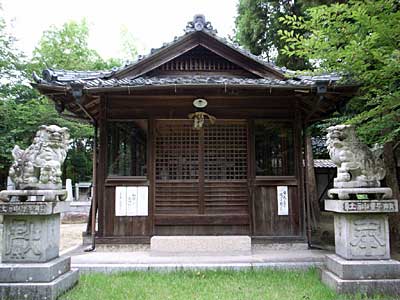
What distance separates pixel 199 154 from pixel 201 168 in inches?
13.1

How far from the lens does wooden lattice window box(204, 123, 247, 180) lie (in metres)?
8.13

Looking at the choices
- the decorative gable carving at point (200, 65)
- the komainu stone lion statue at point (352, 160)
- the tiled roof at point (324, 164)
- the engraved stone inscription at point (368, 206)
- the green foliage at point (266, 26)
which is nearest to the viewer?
the engraved stone inscription at point (368, 206)

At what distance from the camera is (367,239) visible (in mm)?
5027

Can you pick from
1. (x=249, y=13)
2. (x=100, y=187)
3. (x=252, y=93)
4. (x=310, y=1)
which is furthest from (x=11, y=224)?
(x=249, y=13)

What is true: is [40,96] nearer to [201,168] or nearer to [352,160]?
[201,168]

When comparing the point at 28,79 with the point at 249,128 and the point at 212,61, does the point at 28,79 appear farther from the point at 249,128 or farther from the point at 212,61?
the point at 249,128

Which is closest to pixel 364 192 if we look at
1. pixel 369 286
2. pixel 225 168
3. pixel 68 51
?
pixel 369 286

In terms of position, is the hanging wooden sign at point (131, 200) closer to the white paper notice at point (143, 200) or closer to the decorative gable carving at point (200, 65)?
the white paper notice at point (143, 200)

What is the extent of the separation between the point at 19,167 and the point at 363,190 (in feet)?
16.8

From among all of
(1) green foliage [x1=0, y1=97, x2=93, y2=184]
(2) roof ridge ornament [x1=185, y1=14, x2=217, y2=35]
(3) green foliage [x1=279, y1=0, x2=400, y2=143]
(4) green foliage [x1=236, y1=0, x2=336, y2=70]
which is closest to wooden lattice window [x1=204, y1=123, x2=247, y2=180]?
(2) roof ridge ornament [x1=185, y1=14, x2=217, y2=35]

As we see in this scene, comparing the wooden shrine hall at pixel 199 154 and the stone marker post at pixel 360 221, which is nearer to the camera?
the stone marker post at pixel 360 221

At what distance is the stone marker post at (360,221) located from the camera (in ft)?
15.9

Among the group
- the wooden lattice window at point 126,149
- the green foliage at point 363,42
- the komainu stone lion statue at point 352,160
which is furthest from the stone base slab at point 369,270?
the wooden lattice window at point 126,149

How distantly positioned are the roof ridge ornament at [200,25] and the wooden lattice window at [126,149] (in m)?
2.52
